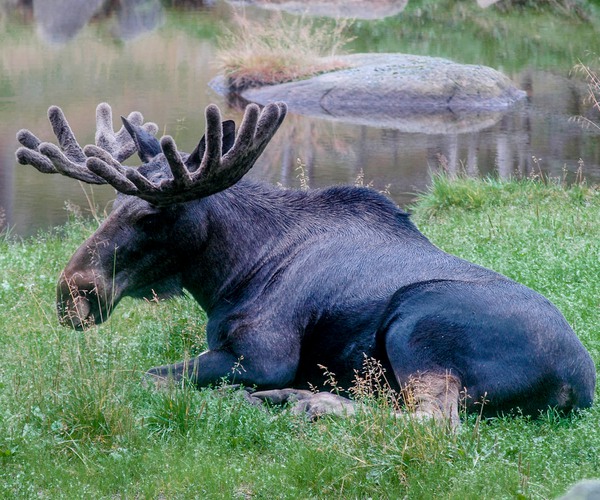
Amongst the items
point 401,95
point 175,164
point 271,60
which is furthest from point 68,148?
point 271,60

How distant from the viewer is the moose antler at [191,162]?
5.76m

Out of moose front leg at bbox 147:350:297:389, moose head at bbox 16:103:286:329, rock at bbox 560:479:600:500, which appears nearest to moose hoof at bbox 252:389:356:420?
moose front leg at bbox 147:350:297:389

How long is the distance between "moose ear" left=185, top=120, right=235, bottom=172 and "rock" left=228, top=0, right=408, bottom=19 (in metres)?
27.1

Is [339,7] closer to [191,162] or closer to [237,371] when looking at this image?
[191,162]

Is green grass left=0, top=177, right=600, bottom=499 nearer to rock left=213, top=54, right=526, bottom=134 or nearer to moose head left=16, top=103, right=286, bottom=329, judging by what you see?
moose head left=16, top=103, right=286, bottom=329

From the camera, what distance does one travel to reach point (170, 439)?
17.4 feet

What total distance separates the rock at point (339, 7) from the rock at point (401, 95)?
1129 cm

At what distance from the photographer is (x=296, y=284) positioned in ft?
20.4

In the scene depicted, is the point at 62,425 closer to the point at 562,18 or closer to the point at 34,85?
the point at 34,85

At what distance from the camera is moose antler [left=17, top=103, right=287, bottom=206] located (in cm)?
576

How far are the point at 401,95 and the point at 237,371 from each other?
1629 centimetres

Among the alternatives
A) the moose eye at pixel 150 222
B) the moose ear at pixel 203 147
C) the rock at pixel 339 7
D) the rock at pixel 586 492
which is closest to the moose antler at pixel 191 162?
the moose ear at pixel 203 147

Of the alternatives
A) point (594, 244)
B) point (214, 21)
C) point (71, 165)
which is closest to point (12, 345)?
point (71, 165)

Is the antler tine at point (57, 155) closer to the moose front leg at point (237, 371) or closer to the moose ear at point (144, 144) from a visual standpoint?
the moose ear at point (144, 144)
